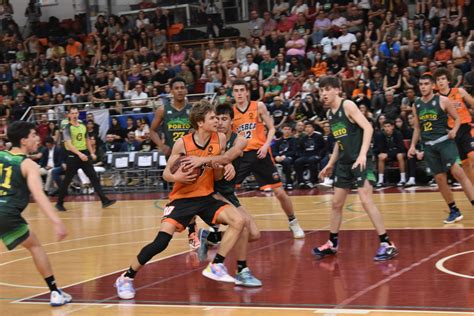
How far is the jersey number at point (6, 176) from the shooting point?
272 inches

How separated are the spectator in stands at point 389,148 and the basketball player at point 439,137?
6713 millimetres

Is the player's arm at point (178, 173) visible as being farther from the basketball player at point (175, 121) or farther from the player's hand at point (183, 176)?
the basketball player at point (175, 121)

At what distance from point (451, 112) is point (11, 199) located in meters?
6.29

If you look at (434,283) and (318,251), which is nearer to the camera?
(434,283)

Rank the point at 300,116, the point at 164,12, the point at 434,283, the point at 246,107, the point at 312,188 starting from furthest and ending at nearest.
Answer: the point at 164,12 → the point at 300,116 → the point at 312,188 → the point at 246,107 → the point at 434,283

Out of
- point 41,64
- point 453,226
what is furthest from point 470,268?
point 41,64

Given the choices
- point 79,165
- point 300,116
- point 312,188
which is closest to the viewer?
point 79,165

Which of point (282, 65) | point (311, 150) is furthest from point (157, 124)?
point (282, 65)

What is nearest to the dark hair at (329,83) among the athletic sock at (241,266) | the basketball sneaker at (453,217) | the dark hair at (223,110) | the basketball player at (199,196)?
the dark hair at (223,110)

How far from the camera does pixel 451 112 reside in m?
10.7

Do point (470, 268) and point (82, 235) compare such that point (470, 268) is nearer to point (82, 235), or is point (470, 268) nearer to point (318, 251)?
point (318, 251)

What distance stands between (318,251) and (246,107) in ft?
7.62

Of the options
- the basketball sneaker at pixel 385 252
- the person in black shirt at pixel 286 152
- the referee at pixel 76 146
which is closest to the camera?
the basketball sneaker at pixel 385 252

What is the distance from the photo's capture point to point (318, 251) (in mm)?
8828
